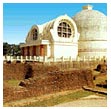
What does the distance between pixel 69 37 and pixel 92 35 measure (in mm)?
5190

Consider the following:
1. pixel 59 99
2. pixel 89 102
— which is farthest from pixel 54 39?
pixel 89 102

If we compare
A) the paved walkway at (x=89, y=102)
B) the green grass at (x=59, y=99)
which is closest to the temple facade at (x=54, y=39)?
the green grass at (x=59, y=99)

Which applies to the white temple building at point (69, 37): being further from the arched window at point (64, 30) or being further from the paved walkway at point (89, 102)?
the paved walkway at point (89, 102)

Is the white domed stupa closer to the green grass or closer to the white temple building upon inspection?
the white temple building

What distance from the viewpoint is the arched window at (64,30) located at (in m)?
27.4

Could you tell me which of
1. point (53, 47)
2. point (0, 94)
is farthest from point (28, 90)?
point (53, 47)

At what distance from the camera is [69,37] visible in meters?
28.1

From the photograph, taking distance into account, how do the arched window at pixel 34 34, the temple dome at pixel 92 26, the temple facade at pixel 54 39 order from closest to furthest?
the temple facade at pixel 54 39
the arched window at pixel 34 34
the temple dome at pixel 92 26

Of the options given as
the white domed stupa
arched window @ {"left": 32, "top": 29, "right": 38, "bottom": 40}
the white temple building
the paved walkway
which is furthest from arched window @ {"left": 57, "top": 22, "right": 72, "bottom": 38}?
the paved walkway

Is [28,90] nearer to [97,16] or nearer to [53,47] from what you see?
[53,47]

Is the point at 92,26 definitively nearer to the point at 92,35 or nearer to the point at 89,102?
the point at 92,35

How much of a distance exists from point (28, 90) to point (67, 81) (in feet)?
8.69

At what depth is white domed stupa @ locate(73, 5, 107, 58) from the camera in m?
31.6

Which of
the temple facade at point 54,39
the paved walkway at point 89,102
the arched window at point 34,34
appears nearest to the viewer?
the paved walkway at point 89,102
